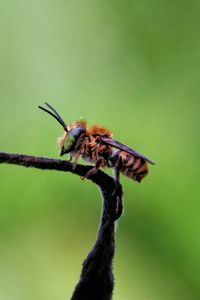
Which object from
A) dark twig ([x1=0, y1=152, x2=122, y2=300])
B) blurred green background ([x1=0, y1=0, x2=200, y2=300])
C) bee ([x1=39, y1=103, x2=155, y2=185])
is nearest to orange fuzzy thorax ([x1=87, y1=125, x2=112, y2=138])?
bee ([x1=39, y1=103, x2=155, y2=185])

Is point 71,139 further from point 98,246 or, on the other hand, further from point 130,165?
point 98,246

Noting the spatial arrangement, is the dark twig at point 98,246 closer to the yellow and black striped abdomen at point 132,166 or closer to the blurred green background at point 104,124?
the yellow and black striped abdomen at point 132,166

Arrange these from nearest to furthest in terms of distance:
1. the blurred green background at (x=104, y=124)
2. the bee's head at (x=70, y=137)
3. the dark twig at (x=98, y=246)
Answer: the dark twig at (x=98, y=246) < the bee's head at (x=70, y=137) < the blurred green background at (x=104, y=124)

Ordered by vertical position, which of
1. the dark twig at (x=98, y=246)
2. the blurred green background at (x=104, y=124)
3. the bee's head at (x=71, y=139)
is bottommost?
the dark twig at (x=98, y=246)

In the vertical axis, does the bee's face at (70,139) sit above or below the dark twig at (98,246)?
above

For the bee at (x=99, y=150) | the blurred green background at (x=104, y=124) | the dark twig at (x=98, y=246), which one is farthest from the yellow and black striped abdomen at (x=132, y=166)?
the blurred green background at (x=104, y=124)

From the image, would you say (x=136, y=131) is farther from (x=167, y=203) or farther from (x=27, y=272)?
(x=27, y=272)

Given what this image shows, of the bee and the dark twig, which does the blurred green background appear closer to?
the bee
